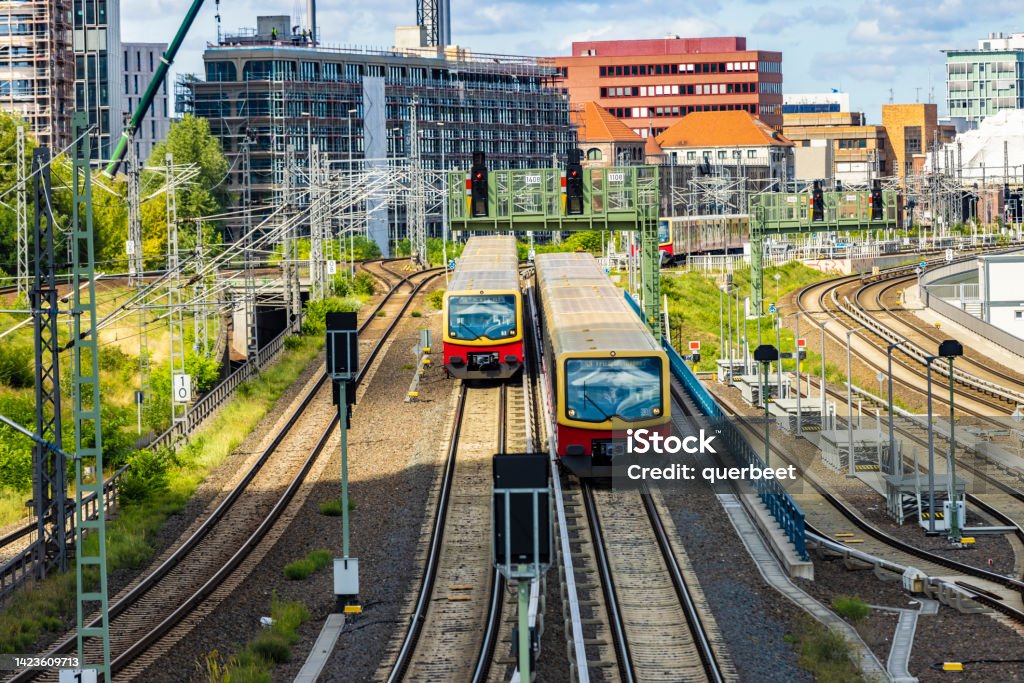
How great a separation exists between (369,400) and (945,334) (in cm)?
3134

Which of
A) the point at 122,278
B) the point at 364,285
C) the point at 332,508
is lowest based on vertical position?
the point at 332,508

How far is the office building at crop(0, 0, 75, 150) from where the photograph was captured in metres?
101

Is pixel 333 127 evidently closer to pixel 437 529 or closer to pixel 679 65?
pixel 679 65

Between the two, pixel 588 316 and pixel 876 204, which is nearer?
pixel 588 316

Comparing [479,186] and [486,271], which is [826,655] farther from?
[486,271]

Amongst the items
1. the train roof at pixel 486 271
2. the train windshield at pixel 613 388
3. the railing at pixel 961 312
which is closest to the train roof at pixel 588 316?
the train windshield at pixel 613 388

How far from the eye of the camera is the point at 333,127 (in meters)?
125

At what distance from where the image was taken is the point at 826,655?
19.9 metres

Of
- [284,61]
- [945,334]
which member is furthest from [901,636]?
[284,61]

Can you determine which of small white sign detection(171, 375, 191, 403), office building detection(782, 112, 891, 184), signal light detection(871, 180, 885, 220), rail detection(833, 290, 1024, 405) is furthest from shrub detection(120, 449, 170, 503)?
office building detection(782, 112, 891, 184)

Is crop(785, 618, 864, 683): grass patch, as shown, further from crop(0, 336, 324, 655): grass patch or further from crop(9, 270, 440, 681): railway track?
crop(0, 336, 324, 655): grass patch

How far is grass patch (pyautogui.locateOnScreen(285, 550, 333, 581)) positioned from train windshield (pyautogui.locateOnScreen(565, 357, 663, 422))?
5.44 m

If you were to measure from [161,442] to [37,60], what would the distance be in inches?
3003

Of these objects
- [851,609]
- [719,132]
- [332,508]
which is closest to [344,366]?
[332,508]
